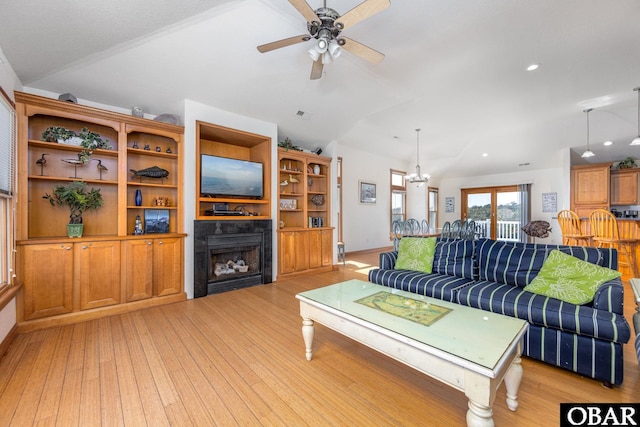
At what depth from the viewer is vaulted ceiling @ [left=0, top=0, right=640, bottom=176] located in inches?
92.7

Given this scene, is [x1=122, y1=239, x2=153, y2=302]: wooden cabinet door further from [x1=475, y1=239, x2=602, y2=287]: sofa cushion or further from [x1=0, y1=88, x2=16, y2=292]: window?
[x1=475, y1=239, x2=602, y2=287]: sofa cushion

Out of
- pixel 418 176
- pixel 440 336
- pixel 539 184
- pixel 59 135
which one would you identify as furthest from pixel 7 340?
pixel 539 184

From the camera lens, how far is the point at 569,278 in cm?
217

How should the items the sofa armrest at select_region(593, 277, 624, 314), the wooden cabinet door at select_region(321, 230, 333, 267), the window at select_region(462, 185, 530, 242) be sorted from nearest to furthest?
the sofa armrest at select_region(593, 277, 624, 314)
the wooden cabinet door at select_region(321, 230, 333, 267)
the window at select_region(462, 185, 530, 242)

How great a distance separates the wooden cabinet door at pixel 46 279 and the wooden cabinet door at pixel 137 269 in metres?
0.48

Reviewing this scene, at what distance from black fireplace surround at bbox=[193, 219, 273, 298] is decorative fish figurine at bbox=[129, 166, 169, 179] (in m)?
0.79

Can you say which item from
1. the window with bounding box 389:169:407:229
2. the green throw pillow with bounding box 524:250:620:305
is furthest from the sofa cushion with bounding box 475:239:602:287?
the window with bounding box 389:169:407:229

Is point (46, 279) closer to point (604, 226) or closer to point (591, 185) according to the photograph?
point (604, 226)

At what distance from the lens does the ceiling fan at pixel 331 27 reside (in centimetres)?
194

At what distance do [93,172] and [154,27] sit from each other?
6.56ft

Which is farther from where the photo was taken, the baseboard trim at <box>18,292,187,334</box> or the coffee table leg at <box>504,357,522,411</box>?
the baseboard trim at <box>18,292,187,334</box>

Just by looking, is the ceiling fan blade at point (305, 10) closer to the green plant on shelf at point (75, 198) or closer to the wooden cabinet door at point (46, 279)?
the green plant on shelf at point (75, 198)

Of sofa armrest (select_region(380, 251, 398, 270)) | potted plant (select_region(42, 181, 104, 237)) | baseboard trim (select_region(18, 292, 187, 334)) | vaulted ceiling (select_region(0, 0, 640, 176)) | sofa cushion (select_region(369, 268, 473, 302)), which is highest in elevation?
vaulted ceiling (select_region(0, 0, 640, 176))

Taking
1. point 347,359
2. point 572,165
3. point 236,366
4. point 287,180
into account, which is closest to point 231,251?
point 287,180
